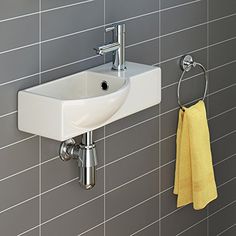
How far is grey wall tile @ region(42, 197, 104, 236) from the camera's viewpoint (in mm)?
2998

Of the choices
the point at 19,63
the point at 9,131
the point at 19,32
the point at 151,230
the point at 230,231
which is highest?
the point at 19,32

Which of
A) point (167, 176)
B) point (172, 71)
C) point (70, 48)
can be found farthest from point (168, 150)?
point (70, 48)

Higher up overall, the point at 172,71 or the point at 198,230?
the point at 172,71

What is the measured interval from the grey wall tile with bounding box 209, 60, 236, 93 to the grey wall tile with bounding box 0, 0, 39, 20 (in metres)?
1.17

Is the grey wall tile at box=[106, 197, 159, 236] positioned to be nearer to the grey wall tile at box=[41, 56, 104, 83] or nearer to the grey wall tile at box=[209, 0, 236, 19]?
the grey wall tile at box=[41, 56, 104, 83]

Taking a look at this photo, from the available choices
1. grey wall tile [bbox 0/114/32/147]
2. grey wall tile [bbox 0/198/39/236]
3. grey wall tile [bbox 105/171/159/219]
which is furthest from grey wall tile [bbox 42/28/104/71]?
grey wall tile [bbox 105/171/159/219]

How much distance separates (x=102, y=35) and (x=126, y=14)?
0.49 feet

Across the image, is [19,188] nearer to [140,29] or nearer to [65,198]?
[65,198]

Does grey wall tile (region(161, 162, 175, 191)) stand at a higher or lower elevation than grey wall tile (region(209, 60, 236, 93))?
lower

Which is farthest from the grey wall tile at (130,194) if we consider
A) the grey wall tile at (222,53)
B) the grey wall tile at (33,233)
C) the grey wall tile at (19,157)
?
the grey wall tile at (222,53)

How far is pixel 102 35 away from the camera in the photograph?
304 cm

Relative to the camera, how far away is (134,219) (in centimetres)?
339

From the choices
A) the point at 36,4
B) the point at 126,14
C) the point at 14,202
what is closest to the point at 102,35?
the point at 126,14

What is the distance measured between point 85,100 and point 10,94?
10.5 inches
